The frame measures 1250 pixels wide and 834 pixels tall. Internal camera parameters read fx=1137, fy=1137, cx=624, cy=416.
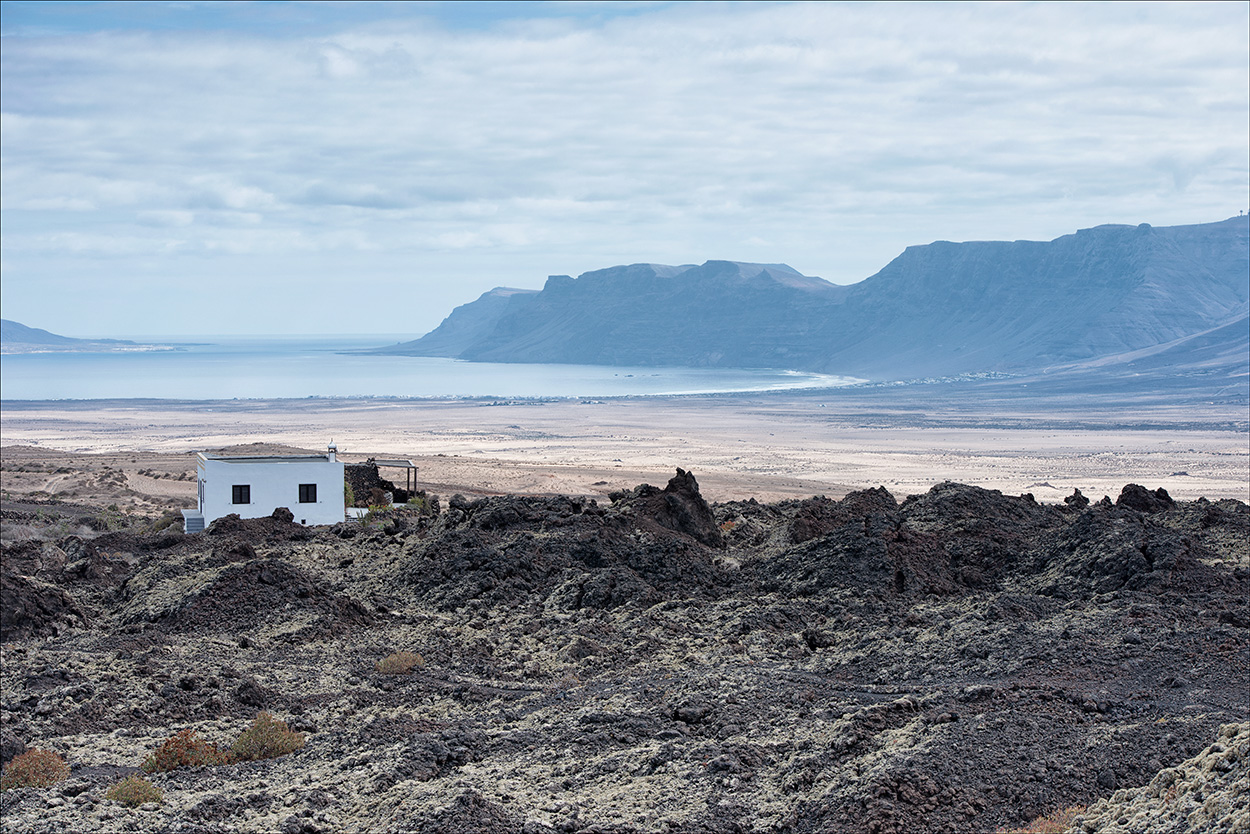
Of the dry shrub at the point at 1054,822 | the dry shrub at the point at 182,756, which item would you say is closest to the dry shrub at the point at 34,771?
the dry shrub at the point at 182,756

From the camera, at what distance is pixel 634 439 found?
9338 centimetres

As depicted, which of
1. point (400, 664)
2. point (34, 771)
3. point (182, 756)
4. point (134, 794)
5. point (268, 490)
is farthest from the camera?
point (268, 490)

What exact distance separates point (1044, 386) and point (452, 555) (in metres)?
149

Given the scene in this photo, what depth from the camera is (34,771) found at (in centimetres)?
1172

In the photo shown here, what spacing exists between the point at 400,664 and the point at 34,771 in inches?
201

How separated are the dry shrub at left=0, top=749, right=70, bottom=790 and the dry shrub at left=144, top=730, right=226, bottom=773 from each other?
865 millimetres

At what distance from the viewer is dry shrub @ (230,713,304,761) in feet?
40.2

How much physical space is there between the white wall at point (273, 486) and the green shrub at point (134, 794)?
2125 centimetres

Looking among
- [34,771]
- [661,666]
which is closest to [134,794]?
[34,771]

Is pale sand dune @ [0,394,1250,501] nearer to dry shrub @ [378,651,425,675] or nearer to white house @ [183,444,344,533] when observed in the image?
white house @ [183,444,344,533]

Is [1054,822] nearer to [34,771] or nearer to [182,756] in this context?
[182,756]

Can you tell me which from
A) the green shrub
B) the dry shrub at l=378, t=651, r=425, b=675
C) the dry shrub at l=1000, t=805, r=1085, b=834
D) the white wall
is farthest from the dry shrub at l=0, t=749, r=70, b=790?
the white wall

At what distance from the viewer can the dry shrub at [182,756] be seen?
39.1ft

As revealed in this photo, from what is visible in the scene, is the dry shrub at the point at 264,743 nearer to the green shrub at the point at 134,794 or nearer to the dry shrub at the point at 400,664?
the green shrub at the point at 134,794
